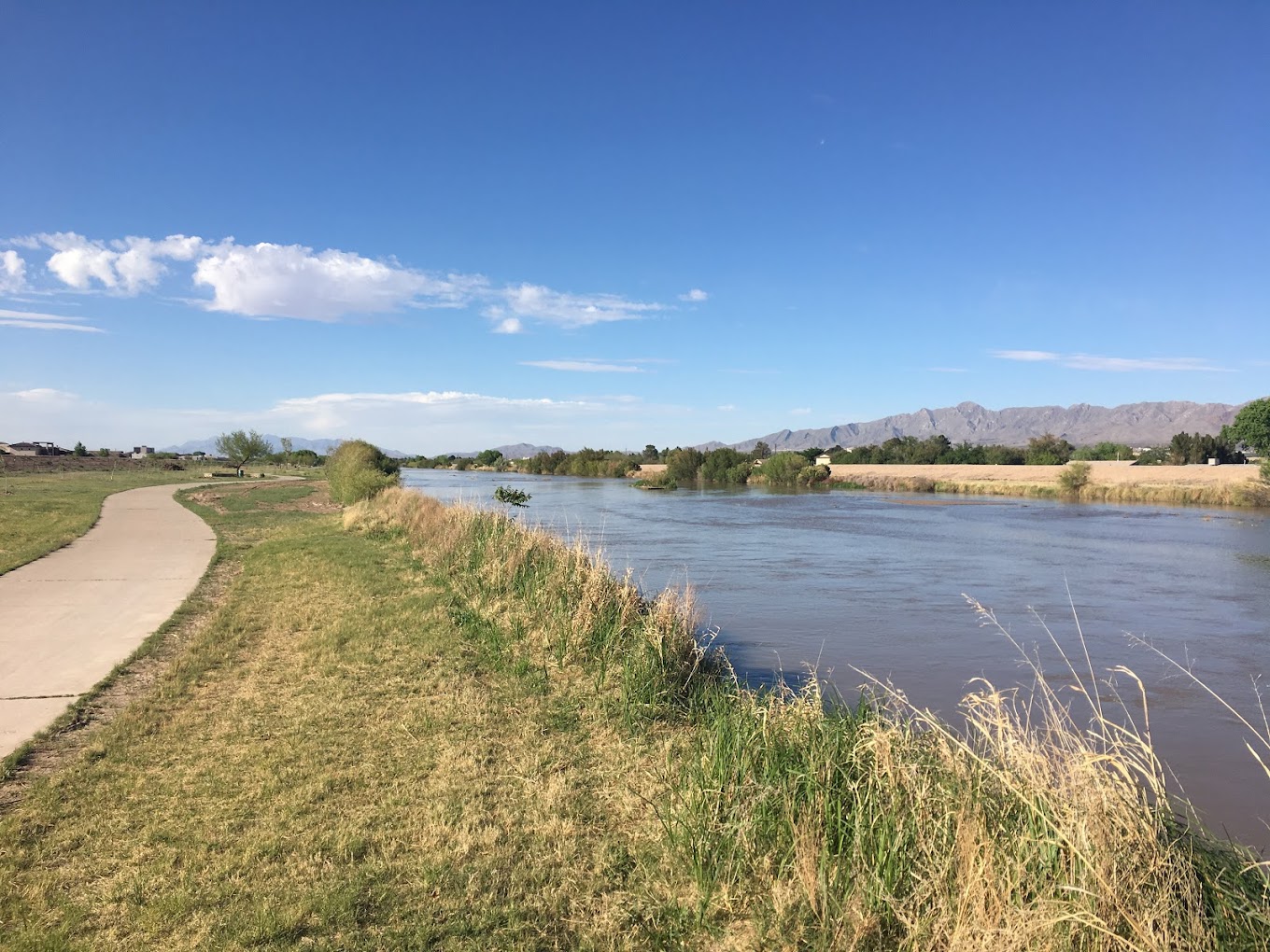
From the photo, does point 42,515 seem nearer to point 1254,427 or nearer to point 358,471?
point 358,471

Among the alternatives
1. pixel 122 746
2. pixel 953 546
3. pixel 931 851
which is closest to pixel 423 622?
pixel 122 746

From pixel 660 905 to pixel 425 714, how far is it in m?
3.14

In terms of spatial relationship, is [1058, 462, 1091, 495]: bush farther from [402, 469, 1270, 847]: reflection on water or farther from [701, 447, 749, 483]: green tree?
[701, 447, 749, 483]: green tree

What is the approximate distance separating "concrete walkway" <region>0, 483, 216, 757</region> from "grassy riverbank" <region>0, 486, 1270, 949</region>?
0.77 m

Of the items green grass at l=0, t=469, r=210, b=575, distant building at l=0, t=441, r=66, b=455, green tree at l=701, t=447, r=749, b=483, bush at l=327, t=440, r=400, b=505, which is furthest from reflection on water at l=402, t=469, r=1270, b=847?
distant building at l=0, t=441, r=66, b=455

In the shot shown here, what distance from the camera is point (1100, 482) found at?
49.2 m

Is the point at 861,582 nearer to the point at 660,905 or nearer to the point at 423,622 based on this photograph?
the point at 423,622

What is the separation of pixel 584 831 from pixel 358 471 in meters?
27.3

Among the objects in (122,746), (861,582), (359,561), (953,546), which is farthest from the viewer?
(953,546)

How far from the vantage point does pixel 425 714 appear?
6.17 metres

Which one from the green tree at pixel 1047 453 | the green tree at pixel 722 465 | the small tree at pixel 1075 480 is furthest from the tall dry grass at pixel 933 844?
the green tree at pixel 1047 453

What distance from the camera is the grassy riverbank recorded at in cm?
319

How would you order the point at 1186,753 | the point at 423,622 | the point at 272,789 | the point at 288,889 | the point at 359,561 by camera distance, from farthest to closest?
the point at 359,561 → the point at 423,622 → the point at 1186,753 → the point at 272,789 → the point at 288,889

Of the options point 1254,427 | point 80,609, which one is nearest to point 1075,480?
point 1254,427
